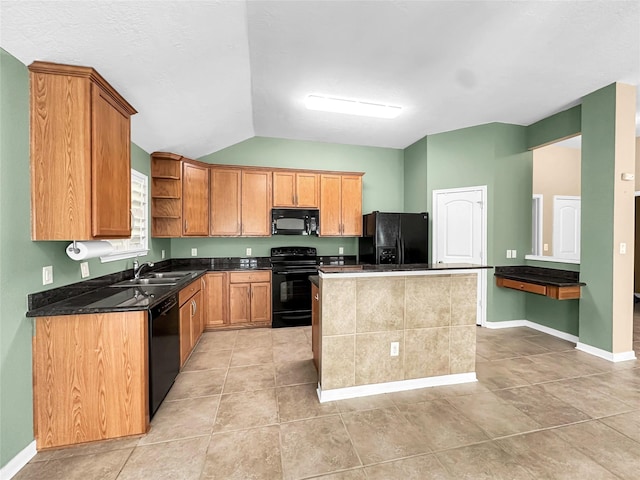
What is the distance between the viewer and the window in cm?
321

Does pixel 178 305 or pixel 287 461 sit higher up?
pixel 178 305

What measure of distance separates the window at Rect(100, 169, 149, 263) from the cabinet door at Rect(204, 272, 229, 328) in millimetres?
990

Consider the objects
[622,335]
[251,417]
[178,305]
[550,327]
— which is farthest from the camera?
[550,327]

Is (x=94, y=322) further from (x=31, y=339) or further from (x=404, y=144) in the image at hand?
(x=404, y=144)

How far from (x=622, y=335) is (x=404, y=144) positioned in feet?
13.2

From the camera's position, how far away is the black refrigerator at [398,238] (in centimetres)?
433

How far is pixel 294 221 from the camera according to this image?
177 inches

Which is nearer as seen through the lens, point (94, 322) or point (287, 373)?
point (94, 322)

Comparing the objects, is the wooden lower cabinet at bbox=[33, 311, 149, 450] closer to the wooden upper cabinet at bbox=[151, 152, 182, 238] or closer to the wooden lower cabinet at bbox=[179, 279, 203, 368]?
the wooden lower cabinet at bbox=[179, 279, 203, 368]

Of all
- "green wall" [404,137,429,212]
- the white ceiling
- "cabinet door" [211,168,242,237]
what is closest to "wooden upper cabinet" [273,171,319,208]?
"cabinet door" [211,168,242,237]

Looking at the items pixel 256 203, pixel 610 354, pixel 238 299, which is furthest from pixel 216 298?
pixel 610 354

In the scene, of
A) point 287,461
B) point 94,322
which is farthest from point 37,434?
point 287,461

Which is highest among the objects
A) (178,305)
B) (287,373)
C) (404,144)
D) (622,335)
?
(404,144)

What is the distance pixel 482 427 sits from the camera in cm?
202
